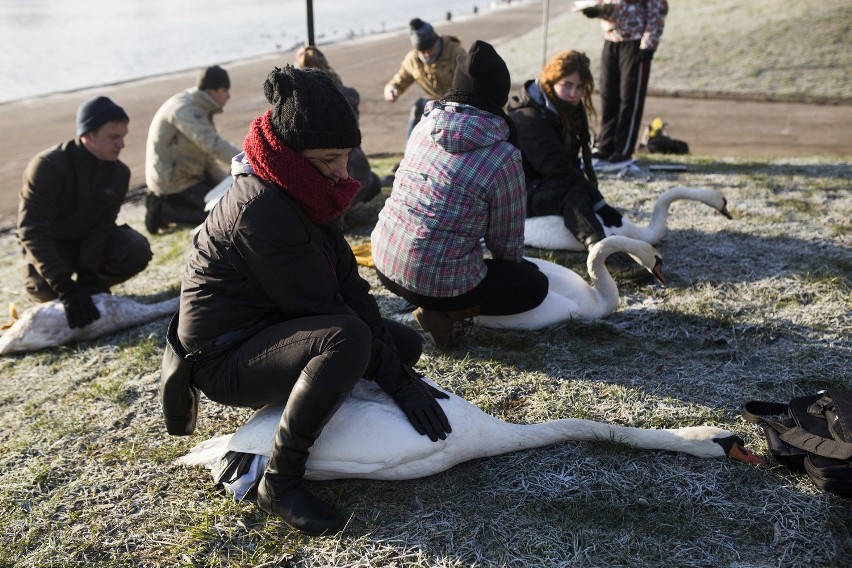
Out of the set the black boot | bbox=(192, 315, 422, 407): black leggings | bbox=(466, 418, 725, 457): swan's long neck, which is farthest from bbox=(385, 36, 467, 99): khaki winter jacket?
the black boot

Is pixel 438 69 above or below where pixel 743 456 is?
above

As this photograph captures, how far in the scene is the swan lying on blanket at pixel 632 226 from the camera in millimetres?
6074

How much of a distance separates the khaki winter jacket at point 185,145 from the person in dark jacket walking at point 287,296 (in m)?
4.75

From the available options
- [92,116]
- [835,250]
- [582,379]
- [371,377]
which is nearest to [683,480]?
[582,379]

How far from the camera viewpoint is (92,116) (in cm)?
546

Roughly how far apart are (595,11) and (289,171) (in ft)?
22.7

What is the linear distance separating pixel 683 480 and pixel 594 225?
2.75m

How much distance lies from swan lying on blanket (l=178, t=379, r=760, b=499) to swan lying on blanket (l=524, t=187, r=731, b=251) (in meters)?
2.62

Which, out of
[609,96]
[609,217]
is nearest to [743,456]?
[609,217]

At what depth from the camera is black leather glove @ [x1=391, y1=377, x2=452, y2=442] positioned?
3490mm

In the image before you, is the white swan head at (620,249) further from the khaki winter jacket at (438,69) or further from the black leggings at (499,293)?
the khaki winter jacket at (438,69)

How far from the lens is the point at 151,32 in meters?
36.7

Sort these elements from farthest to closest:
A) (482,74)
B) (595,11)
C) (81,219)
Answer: (595,11) → (81,219) → (482,74)

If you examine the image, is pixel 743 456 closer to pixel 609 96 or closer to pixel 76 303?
pixel 76 303
